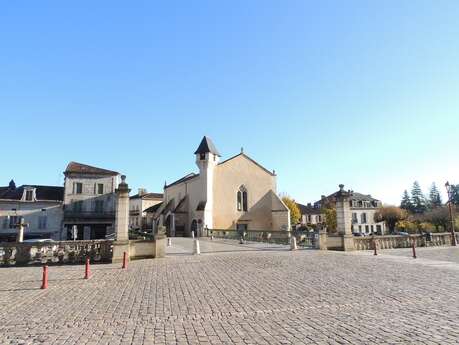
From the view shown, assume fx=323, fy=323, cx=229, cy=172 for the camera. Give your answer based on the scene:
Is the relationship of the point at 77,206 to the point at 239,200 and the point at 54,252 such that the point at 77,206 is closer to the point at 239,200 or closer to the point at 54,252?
the point at 239,200

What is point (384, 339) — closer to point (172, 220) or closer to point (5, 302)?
point (5, 302)

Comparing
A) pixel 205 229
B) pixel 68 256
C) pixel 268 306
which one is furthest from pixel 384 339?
pixel 205 229

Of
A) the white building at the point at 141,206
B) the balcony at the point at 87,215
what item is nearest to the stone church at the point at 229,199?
the balcony at the point at 87,215

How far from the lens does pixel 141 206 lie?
273 ft

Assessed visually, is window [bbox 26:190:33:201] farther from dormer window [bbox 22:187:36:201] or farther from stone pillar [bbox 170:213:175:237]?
stone pillar [bbox 170:213:175:237]

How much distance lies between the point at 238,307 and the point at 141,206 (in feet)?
261

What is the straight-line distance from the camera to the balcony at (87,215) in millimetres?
43131

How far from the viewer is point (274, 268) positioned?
12992 mm

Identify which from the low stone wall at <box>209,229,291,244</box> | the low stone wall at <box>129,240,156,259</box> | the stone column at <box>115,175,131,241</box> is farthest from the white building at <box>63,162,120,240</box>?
the stone column at <box>115,175,131,241</box>

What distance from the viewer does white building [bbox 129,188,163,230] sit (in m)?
78.9

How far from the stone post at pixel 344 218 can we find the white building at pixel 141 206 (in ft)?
204

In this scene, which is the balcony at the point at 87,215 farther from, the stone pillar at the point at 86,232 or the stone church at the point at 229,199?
the stone church at the point at 229,199

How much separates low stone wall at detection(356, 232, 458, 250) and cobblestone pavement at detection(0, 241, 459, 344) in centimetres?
784

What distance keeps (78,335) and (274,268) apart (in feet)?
28.7
